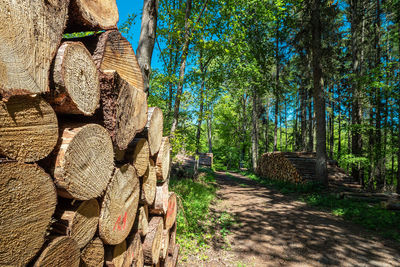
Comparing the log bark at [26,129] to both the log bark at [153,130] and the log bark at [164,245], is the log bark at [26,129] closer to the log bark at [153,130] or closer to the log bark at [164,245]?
the log bark at [153,130]

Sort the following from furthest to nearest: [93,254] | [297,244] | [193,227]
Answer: [193,227], [297,244], [93,254]

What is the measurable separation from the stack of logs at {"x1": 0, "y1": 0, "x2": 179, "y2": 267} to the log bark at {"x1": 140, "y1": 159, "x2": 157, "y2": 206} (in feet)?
0.82

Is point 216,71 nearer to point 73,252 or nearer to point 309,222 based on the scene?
point 309,222

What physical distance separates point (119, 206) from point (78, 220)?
442 millimetres

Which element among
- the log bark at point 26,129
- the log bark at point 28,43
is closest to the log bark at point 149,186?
the log bark at point 26,129

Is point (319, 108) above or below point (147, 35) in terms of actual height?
above

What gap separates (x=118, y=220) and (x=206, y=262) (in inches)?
112

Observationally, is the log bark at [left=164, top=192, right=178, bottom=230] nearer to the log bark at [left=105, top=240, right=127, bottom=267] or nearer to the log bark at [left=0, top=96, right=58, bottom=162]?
the log bark at [left=105, top=240, right=127, bottom=267]

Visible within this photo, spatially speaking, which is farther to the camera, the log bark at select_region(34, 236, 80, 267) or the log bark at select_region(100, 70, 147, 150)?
the log bark at select_region(100, 70, 147, 150)

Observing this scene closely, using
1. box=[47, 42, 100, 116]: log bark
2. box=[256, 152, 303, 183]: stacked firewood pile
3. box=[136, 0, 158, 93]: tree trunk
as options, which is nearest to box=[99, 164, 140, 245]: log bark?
box=[47, 42, 100, 116]: log bark

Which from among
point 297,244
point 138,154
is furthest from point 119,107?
point 297,244

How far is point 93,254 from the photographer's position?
138 cm

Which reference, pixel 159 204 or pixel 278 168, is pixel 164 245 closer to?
pixel 159 204

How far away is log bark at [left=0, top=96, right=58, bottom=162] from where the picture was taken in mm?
806
